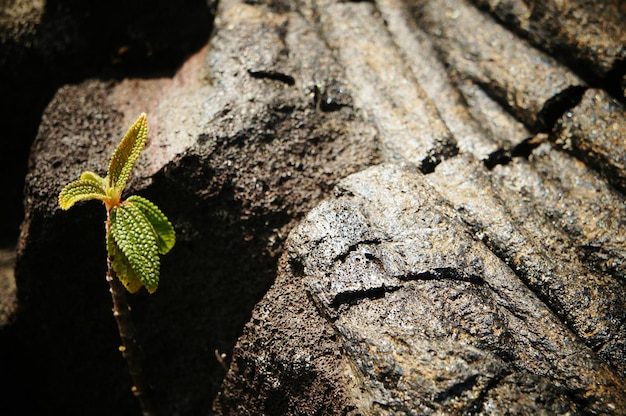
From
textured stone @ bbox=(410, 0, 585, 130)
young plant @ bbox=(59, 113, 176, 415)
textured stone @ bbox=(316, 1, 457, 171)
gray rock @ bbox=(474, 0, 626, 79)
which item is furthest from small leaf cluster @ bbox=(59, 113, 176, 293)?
gray rock @ bbox=(474, 0, 626, 79)

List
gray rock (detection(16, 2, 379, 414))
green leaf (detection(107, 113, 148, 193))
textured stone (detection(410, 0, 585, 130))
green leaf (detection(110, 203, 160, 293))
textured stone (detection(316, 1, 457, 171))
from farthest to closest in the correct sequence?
1. textured stone (detection(410, 0, 585, 130))
2. textured stone (detection(316, 1, 457, 171))
3. gray rock (detection(16, 2, 379, 414))
4. green leaf (detection(107, 113, 148, 193))
5. green leaf (detection(110, 203, 160, 293))

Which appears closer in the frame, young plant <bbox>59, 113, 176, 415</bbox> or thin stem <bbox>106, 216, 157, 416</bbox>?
young plant <bbox>59, 113, 176, 415</bbox>

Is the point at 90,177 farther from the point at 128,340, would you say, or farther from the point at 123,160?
the point at 128,340

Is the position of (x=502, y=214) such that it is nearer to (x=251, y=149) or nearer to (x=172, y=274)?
(x=251, y=149)

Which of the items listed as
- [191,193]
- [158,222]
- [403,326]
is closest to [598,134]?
[403,326]

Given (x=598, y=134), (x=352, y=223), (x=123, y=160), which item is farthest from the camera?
(x=598, y=134)

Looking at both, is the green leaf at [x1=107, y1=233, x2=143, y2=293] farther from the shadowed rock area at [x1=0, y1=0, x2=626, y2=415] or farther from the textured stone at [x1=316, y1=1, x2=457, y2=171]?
the textured stone at [x1=316, y1=1, x2=457, y2=171]

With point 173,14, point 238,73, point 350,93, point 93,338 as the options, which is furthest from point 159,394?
point 173,14
